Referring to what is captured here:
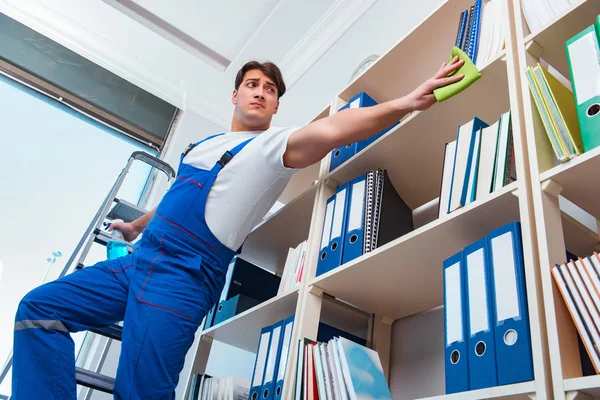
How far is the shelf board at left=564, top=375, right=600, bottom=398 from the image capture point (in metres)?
0.71

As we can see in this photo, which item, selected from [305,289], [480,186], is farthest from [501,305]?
[305,289]

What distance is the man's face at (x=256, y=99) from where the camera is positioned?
6.09 ft

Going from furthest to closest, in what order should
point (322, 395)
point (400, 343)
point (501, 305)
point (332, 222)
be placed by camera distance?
point (400, 343) < point (332, 222) < point (322, 395) < point (501, 305)

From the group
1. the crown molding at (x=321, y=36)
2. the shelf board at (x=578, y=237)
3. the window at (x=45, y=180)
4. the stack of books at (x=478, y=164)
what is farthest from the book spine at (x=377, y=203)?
the window at (x=45, y=180)

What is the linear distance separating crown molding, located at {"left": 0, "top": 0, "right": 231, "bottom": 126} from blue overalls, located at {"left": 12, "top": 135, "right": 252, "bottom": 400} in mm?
2170

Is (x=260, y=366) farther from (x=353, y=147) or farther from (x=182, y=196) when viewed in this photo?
(x=353, y=147)

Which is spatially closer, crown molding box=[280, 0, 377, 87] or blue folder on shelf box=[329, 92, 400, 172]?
blue folder on shelf box=[329, 92, 400, 172]

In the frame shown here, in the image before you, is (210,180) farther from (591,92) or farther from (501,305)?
(591,92)

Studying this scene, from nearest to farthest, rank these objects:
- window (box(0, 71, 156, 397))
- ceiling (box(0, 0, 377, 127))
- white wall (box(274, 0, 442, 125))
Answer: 1. white wall (box(274, 0, 442, 125))
2. window (box(0, 71, 156, 397))
3. ceiling (box(0, 0, 377, 127))

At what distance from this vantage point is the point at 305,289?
151 cm

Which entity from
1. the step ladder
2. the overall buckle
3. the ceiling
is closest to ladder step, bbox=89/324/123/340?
the step ladder

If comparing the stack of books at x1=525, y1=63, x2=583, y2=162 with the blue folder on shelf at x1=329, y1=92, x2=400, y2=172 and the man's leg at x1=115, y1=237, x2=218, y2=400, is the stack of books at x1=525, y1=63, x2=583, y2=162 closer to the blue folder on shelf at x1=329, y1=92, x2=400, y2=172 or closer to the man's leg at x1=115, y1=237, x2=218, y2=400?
the blue folder on shelf at x1=329, y1=92, x2=400, y2=172

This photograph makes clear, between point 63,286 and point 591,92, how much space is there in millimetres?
1360

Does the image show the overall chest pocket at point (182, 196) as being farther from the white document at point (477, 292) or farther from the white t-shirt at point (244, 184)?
the white document at point (477, 292)
